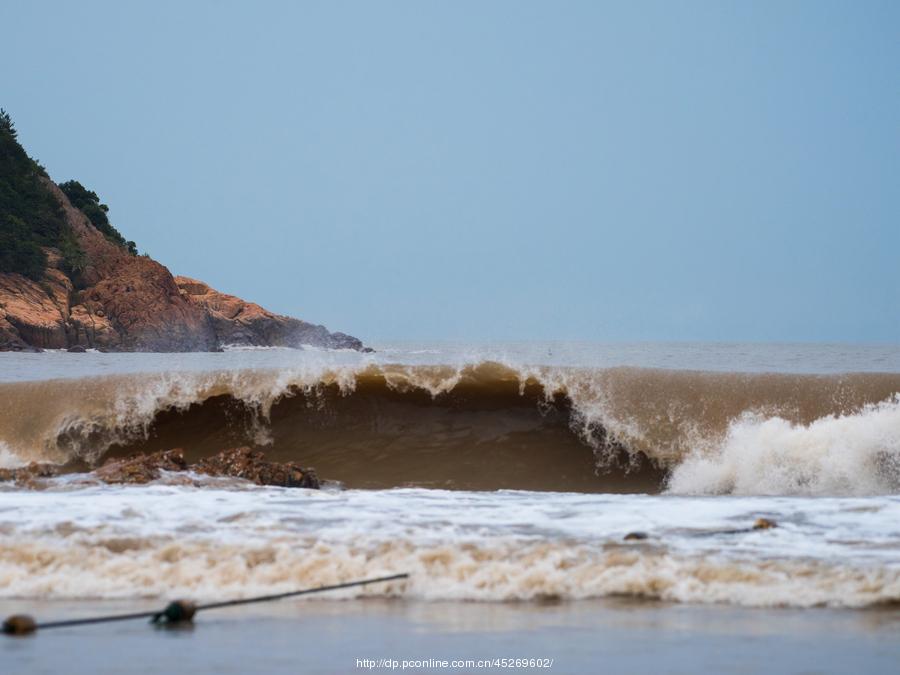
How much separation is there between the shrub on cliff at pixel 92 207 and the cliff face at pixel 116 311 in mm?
5204

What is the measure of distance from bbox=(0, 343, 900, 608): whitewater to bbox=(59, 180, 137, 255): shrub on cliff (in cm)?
7250

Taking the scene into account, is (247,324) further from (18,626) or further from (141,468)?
(18,626)

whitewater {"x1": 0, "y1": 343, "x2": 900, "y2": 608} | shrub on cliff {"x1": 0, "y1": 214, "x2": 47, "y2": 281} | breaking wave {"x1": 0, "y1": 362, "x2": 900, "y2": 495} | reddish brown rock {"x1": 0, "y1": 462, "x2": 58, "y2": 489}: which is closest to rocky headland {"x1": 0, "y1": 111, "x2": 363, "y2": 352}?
shrub on cliff {"x1": 0, "y1": 214, "x2": 47, "y2": 281}

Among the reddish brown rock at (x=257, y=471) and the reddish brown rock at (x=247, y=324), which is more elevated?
the reddish brown rock at (x=247, y=324)

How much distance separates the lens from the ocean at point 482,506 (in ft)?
17.9

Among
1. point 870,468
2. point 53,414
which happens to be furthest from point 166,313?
→ point 870,468

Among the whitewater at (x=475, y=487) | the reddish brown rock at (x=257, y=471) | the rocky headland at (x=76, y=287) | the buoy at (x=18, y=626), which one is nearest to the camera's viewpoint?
the buoy at (x=18, y=626)

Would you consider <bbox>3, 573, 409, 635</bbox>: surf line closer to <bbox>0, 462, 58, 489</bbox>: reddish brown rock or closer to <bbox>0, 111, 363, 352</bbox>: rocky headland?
<bbox>0, 462, 58, 489</bbox>: reddish brown rock

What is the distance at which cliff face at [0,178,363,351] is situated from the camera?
6359 centimetres

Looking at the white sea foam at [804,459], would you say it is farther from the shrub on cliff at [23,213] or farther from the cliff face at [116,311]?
the shrub on cliff at [23,213]

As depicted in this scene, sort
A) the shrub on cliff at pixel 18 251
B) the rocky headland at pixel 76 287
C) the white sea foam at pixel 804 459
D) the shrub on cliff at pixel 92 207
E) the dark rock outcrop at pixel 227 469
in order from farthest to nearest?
the shrub on cliff at pixel 92 207 → the shrub on cliff at pixel 18 251 → the rocky headland at pixel 76 287 → the white sea foam at pixel 804 459 → the dark rock outcrop at pixel 227 469

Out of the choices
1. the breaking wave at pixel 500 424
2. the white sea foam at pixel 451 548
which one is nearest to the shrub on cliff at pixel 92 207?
the breaking wave at pixel 500 424

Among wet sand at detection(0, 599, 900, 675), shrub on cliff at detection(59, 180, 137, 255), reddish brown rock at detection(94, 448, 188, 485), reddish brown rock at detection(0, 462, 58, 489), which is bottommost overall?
wet sand at detection(0, 599, 900, 675)

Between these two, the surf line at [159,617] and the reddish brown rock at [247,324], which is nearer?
the surf line at [159,617]
